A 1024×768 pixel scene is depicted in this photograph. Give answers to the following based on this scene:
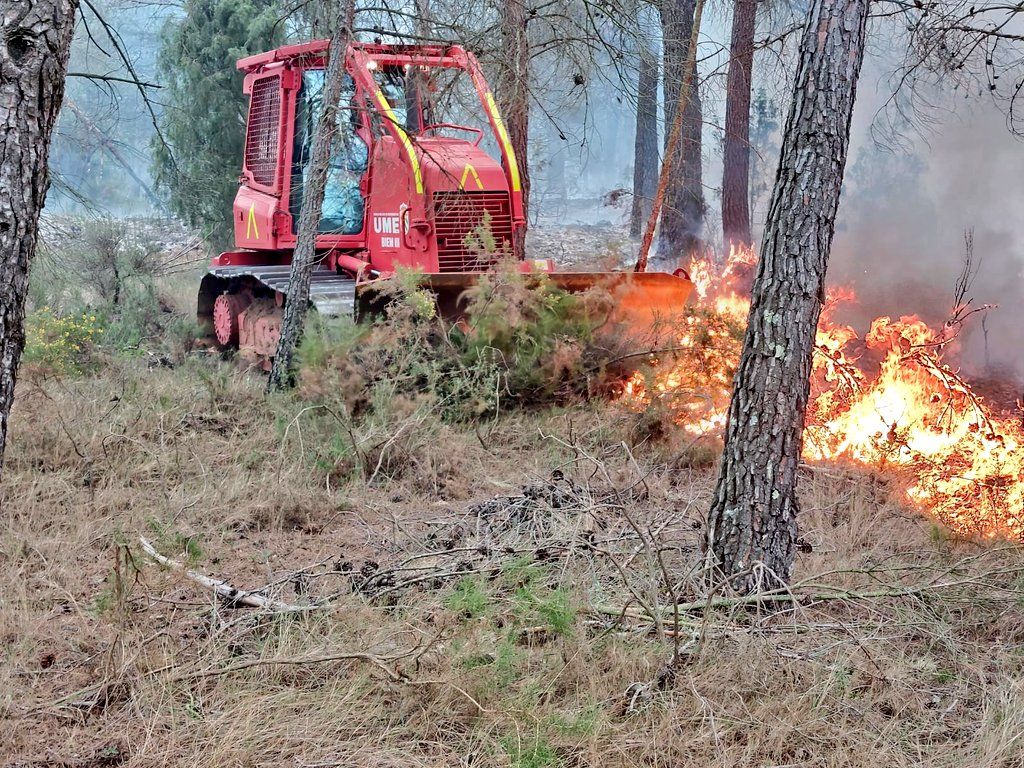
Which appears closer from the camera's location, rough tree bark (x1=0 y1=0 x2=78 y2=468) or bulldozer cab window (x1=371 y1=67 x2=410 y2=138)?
rough tree bark (x1=0 y1=0 x2=78 y2=468)

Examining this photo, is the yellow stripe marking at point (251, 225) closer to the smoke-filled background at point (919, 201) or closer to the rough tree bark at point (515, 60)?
the smoke-filled background at point (919, 201)

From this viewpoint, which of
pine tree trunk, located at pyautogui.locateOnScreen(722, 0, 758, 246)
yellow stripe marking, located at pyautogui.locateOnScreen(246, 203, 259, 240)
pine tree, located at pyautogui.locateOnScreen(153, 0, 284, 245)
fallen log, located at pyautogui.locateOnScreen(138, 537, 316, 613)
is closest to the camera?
fallen log, located at pyautogui.locateOnScreen(138, 537, 316, 613)

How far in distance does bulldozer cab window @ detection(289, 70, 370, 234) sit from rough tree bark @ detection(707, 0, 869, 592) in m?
5.79

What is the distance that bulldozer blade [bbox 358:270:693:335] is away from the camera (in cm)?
838

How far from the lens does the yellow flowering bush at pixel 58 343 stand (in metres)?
8.70

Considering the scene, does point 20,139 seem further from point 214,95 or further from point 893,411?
point 214,95

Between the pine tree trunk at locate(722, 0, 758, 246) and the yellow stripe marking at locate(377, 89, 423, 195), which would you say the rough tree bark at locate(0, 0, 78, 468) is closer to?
the yellow stripe marking at locate(377, 89, 423, 195)

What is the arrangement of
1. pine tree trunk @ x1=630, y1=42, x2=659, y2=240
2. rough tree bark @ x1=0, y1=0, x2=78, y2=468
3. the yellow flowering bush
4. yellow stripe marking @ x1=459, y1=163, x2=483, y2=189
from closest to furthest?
1. rough tree bark @ x1=0, y1=0, x2=78, y2=468
2. the yellow flowering bush
3. yellow stripe marking @ x1=459, y1=163, x2=483, y2=189
4. pine tree trunk @ x1=630, y1=42, x2=659, y2=240

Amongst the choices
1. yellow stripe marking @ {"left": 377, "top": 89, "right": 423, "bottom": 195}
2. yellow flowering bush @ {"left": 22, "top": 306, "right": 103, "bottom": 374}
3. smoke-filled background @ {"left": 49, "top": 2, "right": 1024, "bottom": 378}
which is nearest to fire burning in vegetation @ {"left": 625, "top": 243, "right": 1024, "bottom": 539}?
smoke-filled background @ {"left": 49, "top": 2, "right": 1024, "bottom": 378}

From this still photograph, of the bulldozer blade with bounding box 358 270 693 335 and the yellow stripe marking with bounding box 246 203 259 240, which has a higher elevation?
the yellow stripe marking with bounding box 246 203 259 240

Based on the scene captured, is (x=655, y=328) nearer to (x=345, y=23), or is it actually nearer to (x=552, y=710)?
(x=345, y=23)

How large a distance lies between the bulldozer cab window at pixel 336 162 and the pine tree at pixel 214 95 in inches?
264

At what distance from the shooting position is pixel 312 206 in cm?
842

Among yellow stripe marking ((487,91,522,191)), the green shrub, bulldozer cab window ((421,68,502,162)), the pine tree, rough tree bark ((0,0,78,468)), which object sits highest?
the pine tree
